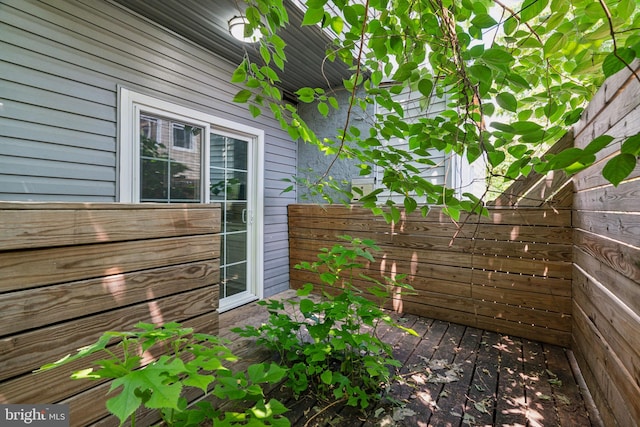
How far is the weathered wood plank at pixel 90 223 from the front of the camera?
0.95 m

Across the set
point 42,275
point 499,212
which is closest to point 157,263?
point 42,275

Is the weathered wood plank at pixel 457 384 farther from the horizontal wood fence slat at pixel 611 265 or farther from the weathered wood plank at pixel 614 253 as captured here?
the weathered wood plank at pixel 614 253

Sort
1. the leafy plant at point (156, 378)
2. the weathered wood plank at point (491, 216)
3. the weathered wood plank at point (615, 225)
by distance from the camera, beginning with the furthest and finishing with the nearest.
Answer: the weathered wood plank at point (491, 216) → the weathered wood plank at point (615, 225) → the leafy plant at point (156, 378)

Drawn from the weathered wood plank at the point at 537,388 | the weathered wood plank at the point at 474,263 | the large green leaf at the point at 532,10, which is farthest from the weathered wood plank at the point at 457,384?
the large green leaf at the point at 532,10

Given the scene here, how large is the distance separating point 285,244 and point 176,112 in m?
2.03

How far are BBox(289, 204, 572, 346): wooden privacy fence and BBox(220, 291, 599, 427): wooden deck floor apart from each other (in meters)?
0.19

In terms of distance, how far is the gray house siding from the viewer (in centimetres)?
174

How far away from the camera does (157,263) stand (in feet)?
4.48

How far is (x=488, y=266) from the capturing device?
2.57 meters

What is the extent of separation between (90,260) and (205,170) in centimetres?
178

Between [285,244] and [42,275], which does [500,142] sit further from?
[285,244]

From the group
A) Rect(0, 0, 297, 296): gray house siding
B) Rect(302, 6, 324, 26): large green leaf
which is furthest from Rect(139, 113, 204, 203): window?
Rect(302, 6, 324, 26): large green leaf

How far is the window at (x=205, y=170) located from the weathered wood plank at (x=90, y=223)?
1079 mm

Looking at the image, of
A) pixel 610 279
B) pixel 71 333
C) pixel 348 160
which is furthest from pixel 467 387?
pixel 348 160
